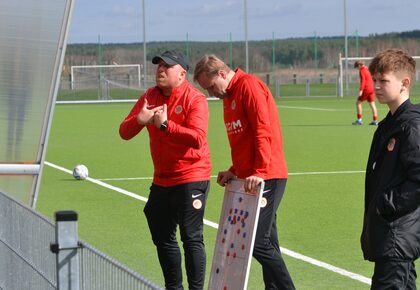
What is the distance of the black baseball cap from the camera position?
24.2ft

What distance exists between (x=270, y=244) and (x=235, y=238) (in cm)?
71

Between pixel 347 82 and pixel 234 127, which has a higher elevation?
pixel 347 82

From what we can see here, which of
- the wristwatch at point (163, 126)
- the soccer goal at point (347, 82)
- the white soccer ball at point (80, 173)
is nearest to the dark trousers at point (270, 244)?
the wristwatch at point (163, 126)

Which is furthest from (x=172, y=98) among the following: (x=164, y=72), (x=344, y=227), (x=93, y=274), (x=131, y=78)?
(x=131, y=78)

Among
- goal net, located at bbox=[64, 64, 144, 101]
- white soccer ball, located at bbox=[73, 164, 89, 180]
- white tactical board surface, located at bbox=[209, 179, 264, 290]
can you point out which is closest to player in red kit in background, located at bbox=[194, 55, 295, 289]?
white tactical board surface, located at bbox=[209, 179, 264, 290]

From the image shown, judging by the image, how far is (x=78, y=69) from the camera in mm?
64938

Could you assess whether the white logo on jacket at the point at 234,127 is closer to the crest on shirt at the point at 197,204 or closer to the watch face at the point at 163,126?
the watch face at the point at 163,126

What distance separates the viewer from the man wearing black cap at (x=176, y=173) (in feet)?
24.4

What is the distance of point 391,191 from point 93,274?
1.63m

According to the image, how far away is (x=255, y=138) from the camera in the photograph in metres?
6.82

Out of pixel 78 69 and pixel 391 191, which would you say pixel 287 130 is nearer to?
pixel 391 191

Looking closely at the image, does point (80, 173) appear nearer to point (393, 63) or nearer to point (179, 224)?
point (179, 224)

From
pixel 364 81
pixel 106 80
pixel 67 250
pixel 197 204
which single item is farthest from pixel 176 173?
pixel 106 80

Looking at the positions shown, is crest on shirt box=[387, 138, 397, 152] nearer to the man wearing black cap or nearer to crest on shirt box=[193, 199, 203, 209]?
the man wearing black cap
